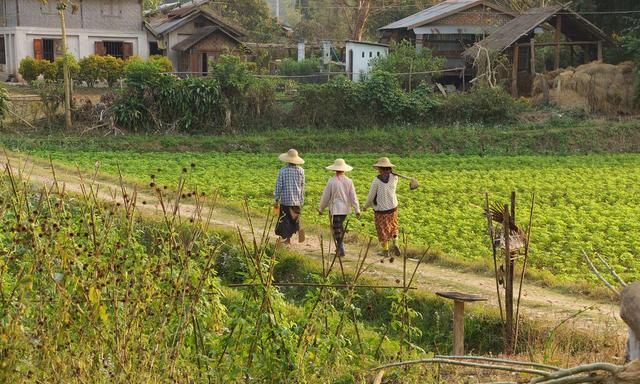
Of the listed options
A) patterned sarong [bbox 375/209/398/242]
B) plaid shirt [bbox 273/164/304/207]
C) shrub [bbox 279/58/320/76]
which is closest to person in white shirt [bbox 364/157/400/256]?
patterned sarong [bbox 375/209/398/242]

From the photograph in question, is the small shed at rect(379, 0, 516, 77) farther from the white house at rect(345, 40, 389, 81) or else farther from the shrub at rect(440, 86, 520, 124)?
the shrub at rect(440, 86, 520, 124)

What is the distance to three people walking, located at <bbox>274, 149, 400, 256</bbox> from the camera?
13.1m

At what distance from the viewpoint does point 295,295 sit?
11.8 meters

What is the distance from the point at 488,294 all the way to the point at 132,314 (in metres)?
7.11

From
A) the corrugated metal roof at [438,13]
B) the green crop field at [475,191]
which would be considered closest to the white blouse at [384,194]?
the green crop field at [475,191]

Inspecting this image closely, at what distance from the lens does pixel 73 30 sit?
4006 cm

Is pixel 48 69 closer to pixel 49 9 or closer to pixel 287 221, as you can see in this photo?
pixel 49 9

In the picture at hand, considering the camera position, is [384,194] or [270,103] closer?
[384,194]

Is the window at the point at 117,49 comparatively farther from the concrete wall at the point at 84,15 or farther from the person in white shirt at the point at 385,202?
the person in white shirt at the point at 385,202

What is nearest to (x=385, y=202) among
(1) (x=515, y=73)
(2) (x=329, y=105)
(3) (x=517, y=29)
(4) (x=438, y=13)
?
(2) (x=329, y=105)

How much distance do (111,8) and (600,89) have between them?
22.0 metres

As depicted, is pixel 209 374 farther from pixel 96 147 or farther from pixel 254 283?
pixel 96 147

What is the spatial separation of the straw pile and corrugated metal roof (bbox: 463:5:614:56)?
2663 mm

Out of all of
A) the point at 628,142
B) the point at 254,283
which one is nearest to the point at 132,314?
the point at 254,283
